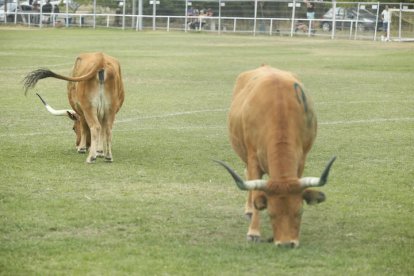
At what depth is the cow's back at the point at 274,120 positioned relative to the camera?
914cm

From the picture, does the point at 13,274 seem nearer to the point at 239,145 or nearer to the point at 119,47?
the point at 239,145

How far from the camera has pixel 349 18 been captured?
59.2 m

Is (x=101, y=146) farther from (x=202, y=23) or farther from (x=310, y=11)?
(x=202, y=23)

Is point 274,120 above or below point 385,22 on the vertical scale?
above

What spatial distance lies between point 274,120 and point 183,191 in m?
2.93

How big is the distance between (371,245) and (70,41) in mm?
39336

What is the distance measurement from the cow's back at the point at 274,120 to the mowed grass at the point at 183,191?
0.87 metres

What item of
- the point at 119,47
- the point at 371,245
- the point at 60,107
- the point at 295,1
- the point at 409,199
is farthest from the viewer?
the point at 295,1

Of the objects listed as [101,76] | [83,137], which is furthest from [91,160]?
[101,76]

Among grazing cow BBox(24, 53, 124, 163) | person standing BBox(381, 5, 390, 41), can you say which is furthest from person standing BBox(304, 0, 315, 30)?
grazing cow BBox(24, 53, 124, 163)

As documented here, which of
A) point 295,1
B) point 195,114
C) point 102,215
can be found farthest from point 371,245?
point 295,1

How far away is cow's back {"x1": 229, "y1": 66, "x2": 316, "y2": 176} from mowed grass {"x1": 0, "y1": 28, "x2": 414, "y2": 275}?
87 centimetres

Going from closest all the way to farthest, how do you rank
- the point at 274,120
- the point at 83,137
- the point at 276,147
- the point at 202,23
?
the point at 276,147
the point at 274,120
the point at 83,137
the point at 202,23

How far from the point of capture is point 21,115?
19656 millimetres
